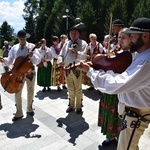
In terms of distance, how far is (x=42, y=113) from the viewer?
4562 millimetres

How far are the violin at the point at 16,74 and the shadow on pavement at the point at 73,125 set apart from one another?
113cm

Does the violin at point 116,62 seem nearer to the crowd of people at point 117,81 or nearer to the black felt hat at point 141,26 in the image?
the crowd of people at point 117,81

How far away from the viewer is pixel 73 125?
398 cm

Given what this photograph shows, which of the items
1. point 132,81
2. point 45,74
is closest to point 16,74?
point 132,81

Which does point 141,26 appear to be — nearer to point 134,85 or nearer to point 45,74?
point 134,85

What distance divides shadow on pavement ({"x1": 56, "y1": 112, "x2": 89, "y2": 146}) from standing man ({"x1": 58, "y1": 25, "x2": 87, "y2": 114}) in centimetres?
22

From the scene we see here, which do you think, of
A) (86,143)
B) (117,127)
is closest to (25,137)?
(86,143)

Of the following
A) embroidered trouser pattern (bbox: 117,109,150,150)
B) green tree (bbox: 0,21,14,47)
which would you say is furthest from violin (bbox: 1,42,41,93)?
green tree (bbox: 0,21,14,47)

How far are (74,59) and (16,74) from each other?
120cm

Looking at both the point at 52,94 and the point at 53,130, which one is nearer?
the point at 53,130

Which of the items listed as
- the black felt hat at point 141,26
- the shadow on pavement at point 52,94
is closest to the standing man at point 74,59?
the shadow on pavement at point 52,94

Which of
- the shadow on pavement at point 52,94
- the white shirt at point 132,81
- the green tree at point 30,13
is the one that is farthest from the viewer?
the green tree at point 30,13

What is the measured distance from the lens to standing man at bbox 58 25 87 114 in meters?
4.15

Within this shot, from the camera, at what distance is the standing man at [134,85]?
173cm
